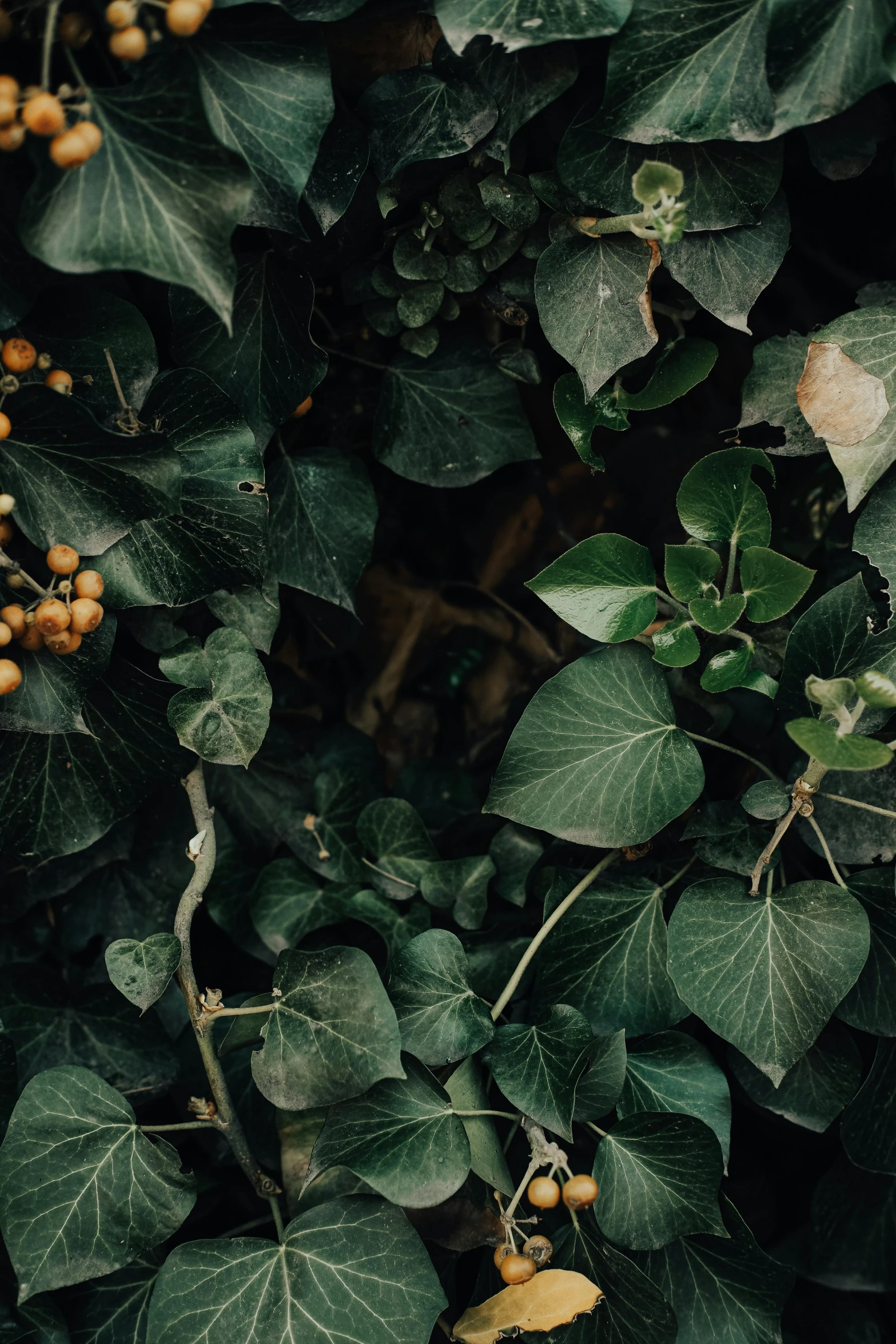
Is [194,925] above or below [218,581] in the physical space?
below

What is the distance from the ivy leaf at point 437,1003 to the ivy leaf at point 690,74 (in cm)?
66

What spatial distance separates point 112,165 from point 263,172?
0.12m

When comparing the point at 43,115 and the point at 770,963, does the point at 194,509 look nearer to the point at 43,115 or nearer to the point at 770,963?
the point at 43,115

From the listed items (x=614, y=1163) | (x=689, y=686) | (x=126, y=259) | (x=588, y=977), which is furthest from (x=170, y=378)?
(x=614, y=1163)

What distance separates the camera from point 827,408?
0.73 meters

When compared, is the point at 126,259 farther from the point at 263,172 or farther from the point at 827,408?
the point at 827,408

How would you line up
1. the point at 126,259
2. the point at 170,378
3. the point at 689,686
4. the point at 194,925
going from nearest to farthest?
1. the point at 126,259
2. the point at 170,378
3. the point at 689,686
4. the point at 194,925

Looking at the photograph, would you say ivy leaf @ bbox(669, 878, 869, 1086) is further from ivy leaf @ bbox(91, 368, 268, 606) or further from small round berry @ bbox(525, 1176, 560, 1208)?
ivy leaf @ bbox(91, 368, 268, 606)

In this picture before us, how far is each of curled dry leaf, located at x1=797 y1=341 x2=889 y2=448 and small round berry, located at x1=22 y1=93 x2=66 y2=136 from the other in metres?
0.57

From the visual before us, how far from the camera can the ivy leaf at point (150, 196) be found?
575mm

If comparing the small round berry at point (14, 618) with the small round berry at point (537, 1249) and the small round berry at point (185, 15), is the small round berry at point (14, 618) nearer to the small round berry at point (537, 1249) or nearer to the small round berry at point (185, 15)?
the small round berry at point (185, 15)

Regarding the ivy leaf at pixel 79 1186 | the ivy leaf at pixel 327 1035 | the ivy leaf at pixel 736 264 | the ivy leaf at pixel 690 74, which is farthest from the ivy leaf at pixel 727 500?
the ivy leaf at pixel 79 1186

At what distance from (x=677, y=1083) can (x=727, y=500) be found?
51 cm

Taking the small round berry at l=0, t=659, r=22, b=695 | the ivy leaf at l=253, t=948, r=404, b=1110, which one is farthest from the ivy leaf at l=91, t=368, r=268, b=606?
the ivy leaf at l=253, t=948, r=404, b=1110
